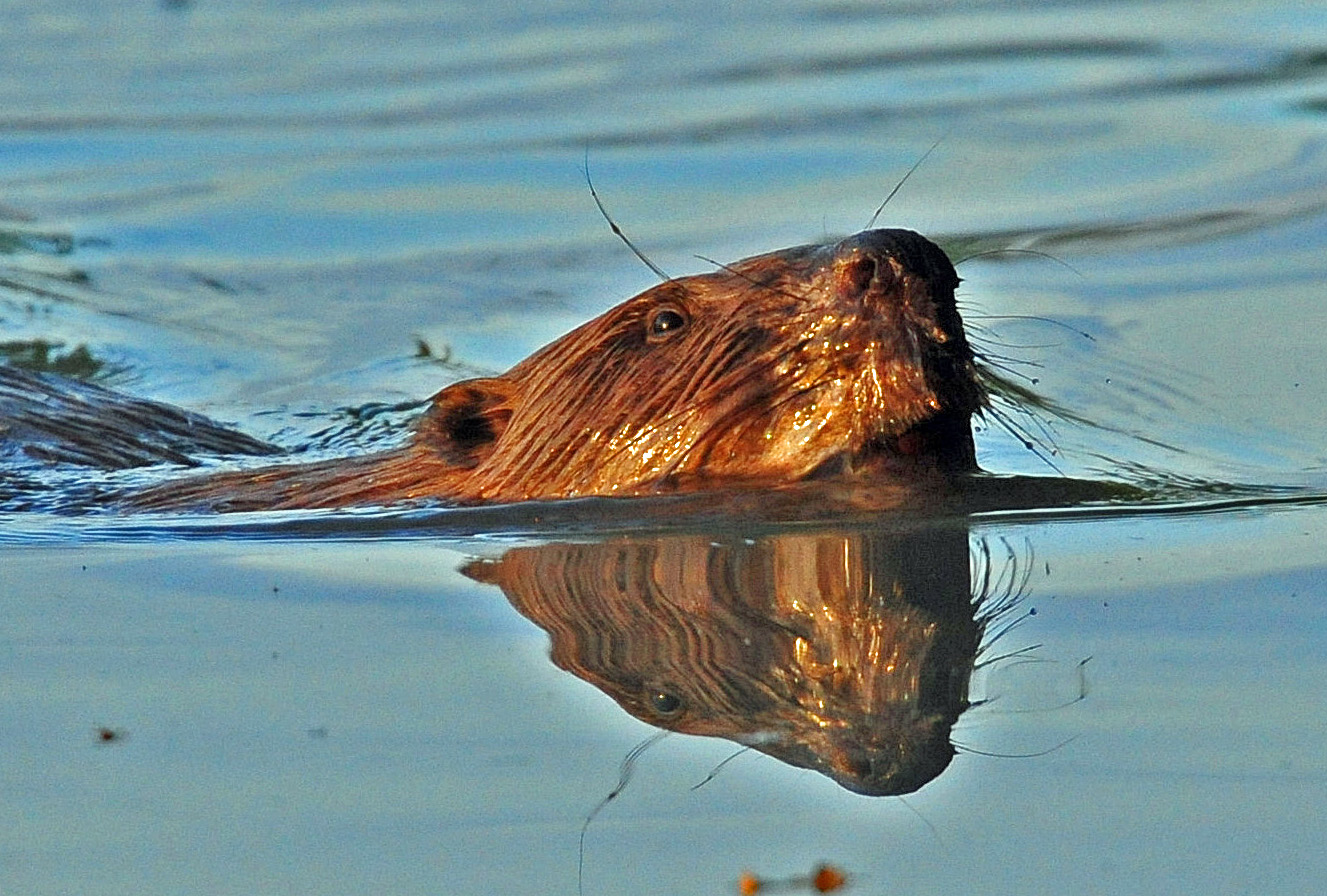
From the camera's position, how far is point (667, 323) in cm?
475

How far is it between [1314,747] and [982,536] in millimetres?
1327

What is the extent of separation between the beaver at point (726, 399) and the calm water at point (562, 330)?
0.86 feet

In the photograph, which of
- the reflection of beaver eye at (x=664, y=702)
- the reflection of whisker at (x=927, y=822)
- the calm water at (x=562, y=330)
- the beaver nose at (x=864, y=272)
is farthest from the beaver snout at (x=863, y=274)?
the reflection of whisker at (x=927, y=822)

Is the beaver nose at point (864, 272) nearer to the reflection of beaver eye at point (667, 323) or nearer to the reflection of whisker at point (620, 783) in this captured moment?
the reflection of beaver eye at point (667, 323)

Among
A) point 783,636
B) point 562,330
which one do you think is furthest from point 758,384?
point 562,330

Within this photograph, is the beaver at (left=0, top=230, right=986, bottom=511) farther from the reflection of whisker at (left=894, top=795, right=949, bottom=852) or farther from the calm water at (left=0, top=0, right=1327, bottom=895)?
the reflection of whisker at (left=894, top=795, right=949, bottom=852)

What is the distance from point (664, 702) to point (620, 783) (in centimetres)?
29

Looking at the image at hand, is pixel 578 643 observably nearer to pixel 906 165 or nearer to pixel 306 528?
pixel 306 528

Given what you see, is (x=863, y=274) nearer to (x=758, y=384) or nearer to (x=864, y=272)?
(x=864, y=272)

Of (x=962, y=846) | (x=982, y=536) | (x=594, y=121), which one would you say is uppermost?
(x=962, y=846)

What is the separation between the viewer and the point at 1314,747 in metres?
2.87

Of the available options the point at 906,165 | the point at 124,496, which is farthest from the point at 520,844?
the point at 906,165

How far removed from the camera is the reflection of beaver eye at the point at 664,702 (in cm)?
304

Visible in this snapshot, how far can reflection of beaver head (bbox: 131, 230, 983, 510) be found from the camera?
14.2ft
